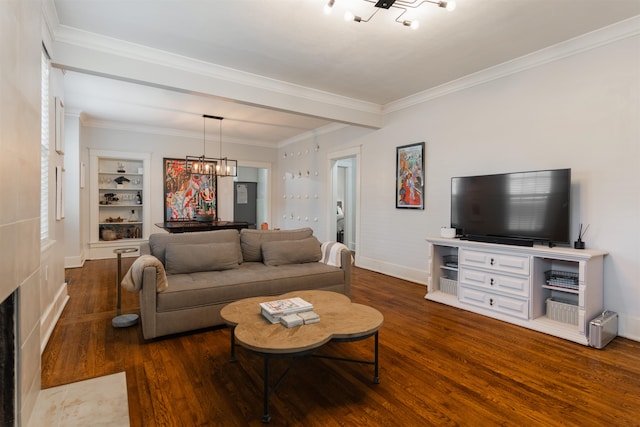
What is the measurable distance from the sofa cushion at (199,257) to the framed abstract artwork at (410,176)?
9.08ft

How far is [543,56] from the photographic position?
350cm

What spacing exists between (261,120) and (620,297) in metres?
5.75

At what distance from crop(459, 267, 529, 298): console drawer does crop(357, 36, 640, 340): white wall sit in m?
0.73

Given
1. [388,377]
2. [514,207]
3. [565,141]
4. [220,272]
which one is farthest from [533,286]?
[220,272]

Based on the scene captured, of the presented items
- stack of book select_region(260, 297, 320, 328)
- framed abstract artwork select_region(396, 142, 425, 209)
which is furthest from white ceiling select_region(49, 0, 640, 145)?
stack of book select_region(260, 297, 320, 328)

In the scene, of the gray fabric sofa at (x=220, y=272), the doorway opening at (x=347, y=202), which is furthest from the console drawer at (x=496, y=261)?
the doorway opening at (x=347, y=202)

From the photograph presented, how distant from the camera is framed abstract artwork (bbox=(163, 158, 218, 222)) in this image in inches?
289

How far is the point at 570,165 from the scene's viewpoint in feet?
11.0

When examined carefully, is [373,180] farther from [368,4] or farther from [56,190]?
[56,190]

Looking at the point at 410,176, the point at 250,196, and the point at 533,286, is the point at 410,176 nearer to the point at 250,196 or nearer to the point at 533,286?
the point at 533,286

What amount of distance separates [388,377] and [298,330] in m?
0.78

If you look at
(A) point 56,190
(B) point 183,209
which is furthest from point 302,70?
(B) point 183,209

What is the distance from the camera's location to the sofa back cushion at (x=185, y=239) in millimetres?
3473

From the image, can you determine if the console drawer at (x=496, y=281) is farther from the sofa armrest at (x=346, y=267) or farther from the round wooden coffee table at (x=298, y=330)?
the round wooden coffee table at (x=298, y=330)
